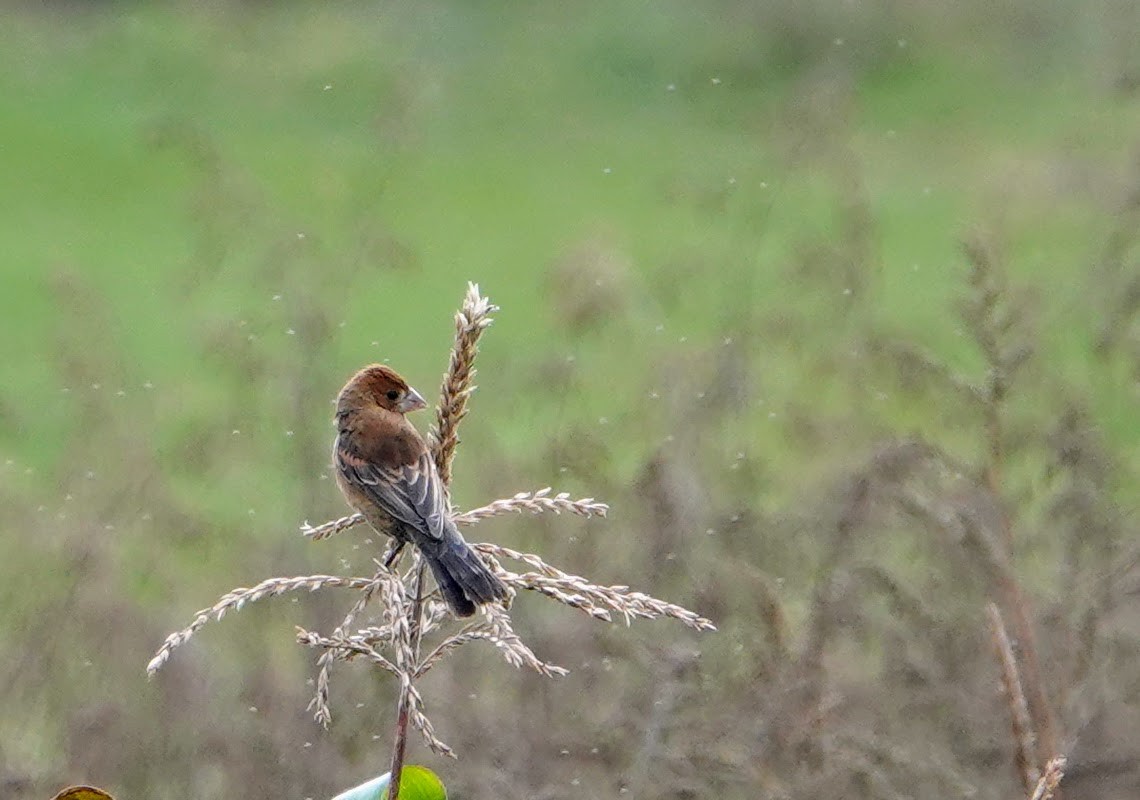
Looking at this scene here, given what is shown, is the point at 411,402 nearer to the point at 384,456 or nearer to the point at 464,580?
the point at 384,456

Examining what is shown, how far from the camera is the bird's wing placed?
360 cm

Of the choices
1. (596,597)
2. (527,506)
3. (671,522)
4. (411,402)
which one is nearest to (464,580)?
(527,506)

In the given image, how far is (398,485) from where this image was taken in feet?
13.1

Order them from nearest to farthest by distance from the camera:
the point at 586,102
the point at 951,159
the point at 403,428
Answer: the point at 403,428 → the point at 951,159 → the point at 586,102

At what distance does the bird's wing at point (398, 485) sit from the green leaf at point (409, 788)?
92 cm

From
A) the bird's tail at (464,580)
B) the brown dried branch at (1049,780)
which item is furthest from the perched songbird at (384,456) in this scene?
the brown dried branch at (1049,780)

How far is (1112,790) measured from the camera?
4.60 m

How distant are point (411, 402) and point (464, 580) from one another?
122 centimetres

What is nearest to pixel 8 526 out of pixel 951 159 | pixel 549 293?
pixel 549 293

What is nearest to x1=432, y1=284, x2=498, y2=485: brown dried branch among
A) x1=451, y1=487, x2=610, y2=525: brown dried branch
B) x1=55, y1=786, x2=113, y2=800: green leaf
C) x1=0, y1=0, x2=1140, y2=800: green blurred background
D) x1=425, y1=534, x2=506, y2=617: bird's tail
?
x1=451, y1=487, x2=610, y2=525: brown dried branch

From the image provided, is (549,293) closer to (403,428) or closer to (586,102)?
(403,428)

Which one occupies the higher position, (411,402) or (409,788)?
(409,788)

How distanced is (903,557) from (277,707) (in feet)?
5.03

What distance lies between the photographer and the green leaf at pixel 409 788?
2.42 m
